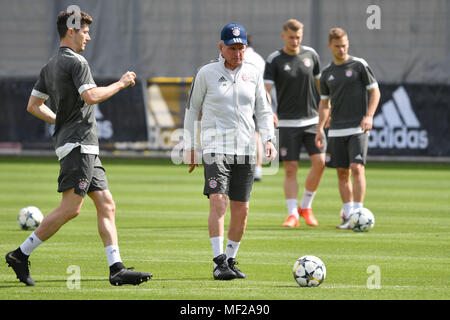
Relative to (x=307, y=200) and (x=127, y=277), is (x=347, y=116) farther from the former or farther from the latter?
(x=127, y=277)

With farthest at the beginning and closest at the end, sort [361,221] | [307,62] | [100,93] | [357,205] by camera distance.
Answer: [307,62] → [357,205] → [361,221] → [100,93]

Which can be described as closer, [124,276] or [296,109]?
[124,276]

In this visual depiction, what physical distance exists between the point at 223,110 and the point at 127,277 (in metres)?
1.85

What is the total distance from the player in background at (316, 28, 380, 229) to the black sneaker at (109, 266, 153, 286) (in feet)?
16.3

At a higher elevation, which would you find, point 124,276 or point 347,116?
point 347,116

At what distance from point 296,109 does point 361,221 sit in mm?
1997

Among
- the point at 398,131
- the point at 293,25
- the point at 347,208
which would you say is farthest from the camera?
the point at 398,131

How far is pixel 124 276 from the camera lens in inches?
322

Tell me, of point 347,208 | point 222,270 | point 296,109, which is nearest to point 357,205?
point 347,208

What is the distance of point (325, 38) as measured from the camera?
2827cm

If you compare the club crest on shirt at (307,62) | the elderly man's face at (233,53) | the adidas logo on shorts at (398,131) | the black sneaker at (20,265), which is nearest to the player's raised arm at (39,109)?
the black sneaker at (20,265)

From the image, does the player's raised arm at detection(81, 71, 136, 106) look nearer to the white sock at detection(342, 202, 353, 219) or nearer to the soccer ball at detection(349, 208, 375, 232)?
the soccer ball at detection(349, 208, 375, 232)

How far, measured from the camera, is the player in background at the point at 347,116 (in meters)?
12.7

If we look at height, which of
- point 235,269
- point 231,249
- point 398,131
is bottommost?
point 398,131
